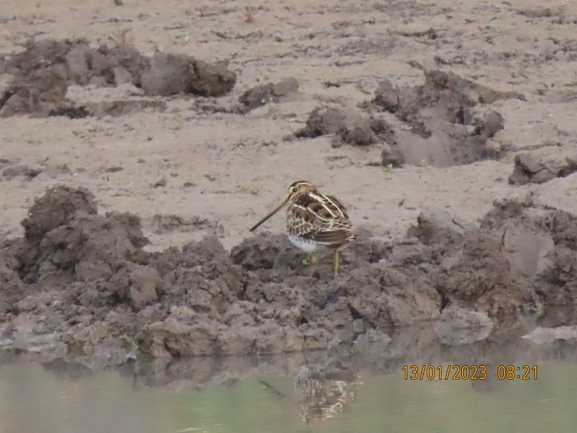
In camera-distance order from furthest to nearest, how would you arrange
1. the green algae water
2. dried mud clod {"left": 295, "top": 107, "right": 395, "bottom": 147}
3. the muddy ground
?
dried mud clod {"left": 295, "top": 107, "right": 395, "bottom": 147}
the muddy ground
the green algae water

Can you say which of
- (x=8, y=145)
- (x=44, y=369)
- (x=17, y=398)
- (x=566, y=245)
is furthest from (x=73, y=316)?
(x=8, y=145)

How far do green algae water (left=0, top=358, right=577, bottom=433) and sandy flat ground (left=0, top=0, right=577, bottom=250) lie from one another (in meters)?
2.36

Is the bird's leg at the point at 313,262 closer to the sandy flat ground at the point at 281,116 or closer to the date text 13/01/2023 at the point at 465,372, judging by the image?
the sandy flat ground at the point at 281,116

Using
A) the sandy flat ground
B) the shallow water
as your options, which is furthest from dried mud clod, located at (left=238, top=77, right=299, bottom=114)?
the shallow water

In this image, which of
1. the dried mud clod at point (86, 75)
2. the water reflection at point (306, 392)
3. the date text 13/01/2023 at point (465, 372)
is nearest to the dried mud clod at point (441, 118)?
the dried mud clod at point (86, 75)

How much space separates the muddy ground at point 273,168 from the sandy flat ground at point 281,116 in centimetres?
3

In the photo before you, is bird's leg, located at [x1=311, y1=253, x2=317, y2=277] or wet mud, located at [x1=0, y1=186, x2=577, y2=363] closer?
wet mud, located at [x1=0, y1=186, x2=577, y2=363]

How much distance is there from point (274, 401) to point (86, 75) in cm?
703

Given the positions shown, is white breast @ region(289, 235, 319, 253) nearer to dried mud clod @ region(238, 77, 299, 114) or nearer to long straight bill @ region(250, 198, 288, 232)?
long straight bill @ region(250, 198, 288, 232)

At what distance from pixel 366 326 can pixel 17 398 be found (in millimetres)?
2059

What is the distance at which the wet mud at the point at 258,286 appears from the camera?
738 centimetres

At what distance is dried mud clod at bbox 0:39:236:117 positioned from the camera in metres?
12.0

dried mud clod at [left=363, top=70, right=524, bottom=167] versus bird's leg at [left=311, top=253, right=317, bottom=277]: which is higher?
bird's leg at [left=311, top=253, right=317, bottom=277]

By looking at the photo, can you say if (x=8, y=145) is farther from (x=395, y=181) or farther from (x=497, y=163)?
(x=497, y=163)
